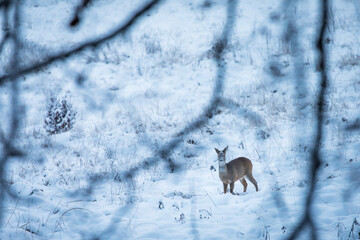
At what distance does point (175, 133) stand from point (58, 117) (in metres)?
3.26

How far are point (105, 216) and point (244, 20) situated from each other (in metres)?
11.8

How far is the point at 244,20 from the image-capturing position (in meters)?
14.6

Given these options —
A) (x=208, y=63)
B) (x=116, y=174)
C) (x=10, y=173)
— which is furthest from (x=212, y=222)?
(x=208, y=63)

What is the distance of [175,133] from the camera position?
8.31 m

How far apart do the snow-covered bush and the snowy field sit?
9.5 inches

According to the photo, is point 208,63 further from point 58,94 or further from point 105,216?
point 105,216

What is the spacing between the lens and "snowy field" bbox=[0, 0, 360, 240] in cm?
416

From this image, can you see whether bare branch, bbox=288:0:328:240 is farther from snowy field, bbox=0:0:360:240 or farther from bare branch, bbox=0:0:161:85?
bare branch, bbox=0:0:161:85

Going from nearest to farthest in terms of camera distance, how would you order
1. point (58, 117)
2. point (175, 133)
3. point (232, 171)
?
1. point (232, 171)
2. point (175, 133)
3. point (58, 117)

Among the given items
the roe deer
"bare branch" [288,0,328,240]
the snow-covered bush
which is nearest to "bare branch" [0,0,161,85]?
"bare branch" [288,0,328,240]

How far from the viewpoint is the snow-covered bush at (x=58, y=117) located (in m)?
9.09

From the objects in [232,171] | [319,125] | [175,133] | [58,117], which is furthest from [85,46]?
[58,117]

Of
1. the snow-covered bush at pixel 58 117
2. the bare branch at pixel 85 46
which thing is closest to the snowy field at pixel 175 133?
the bare branch at pixel 85 46

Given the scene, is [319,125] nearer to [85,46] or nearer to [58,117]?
[85,46]
